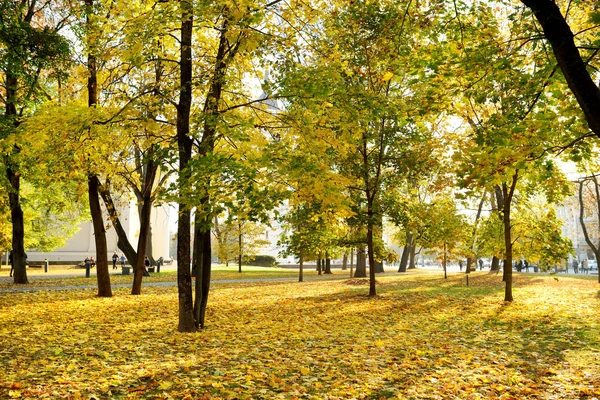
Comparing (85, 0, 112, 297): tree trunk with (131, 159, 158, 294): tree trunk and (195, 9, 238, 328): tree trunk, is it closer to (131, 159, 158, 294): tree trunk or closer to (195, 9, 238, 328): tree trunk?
(131, 159, 158, 294): tree trunk

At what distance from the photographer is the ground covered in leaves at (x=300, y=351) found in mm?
5636

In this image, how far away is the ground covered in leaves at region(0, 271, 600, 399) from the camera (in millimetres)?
5636

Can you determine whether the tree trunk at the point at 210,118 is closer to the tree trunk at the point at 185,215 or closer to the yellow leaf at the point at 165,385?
the tree trunk at the point at 185,215

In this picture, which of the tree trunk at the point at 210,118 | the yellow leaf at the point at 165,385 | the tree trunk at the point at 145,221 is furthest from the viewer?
the tree trunk at the point at 145,221

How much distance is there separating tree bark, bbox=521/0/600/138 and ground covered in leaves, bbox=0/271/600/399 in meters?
3.37

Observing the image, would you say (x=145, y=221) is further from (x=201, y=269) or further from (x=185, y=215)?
(x=185, y=215)

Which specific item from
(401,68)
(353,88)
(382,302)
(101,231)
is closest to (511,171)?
(401,68)

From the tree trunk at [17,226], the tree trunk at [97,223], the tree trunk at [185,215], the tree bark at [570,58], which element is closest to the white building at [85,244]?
the tree trunk at [17,226]

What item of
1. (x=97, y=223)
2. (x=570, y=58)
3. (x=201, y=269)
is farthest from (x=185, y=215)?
(x=97, y=223)

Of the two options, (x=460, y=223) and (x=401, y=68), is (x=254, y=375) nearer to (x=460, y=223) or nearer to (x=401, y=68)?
(x=401, y=68)

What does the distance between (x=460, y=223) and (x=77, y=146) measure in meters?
21.4

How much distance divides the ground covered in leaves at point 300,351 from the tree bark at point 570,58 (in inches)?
133

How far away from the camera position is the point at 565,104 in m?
7.41

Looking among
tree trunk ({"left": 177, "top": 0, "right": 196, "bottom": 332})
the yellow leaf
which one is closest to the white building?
tree trunk ({"left": 177, "top": 0, "right": 196, "bottom": 332})
